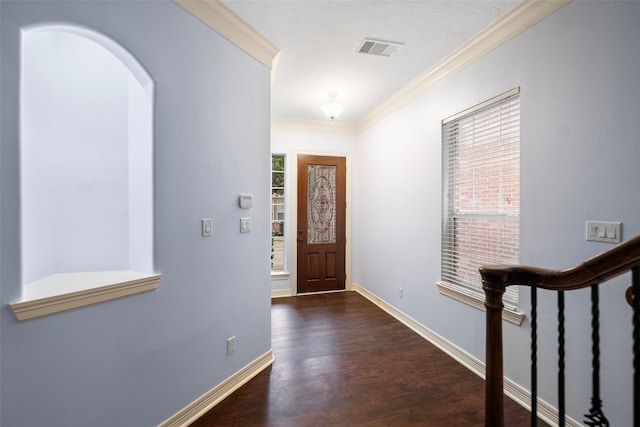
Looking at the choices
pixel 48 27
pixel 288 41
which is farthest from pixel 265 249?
pixel 48 27

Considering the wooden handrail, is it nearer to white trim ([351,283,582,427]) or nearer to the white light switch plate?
the white light switch plate

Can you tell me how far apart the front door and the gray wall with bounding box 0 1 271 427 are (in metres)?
2.14

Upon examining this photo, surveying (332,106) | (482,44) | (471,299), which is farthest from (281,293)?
(482,44)

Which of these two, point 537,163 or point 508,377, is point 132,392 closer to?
point 508,377

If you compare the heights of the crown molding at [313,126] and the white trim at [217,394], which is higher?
the crown molding at [313,126]

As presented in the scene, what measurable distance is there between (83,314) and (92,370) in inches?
10.8

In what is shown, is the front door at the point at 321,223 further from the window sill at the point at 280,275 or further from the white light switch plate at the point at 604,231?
the white light switch plate at the point at 604,231

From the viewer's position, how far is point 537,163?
82.8 inches

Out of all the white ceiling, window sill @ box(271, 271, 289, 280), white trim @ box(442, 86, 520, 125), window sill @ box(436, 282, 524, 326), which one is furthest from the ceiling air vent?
window sill @ box(271, 271, 289, 280)

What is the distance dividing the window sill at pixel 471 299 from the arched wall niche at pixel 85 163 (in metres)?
2.37

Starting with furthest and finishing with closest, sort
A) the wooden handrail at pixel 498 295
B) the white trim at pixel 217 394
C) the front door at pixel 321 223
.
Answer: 1. the front door at pixel 321 223
2. the white trim at pixel 217 394
3. the wooden handrail at pixel 498 295

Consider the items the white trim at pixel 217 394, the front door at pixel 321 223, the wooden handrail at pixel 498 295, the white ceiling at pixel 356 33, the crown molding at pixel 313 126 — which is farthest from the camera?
the front door at pixel 321 223

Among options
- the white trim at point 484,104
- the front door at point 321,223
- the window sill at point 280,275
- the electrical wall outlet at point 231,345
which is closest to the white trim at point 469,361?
the front door at point 321,223

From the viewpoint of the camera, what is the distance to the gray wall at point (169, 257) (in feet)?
4.10
